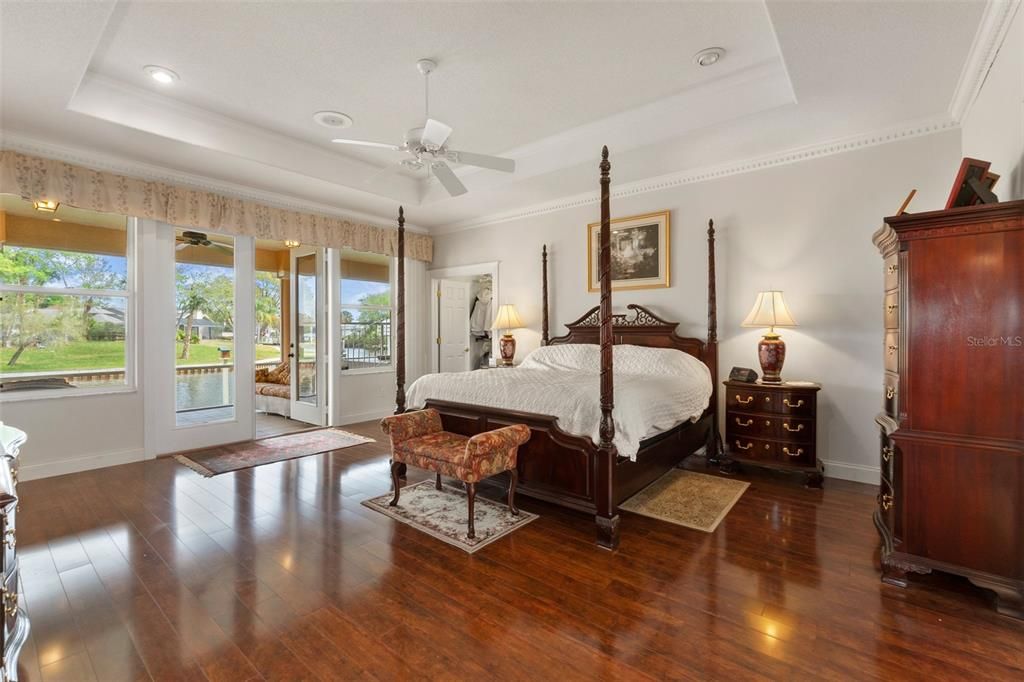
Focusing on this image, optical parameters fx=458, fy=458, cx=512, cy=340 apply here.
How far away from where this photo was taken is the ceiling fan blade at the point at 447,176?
324 cm

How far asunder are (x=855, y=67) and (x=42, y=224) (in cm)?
628

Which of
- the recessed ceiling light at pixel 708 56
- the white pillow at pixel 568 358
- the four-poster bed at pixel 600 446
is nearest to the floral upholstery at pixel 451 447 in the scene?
the four-poster bed at pixel 600 446

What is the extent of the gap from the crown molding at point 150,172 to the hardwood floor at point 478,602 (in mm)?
2884

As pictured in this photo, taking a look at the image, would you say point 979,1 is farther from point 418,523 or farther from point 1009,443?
point 418,523

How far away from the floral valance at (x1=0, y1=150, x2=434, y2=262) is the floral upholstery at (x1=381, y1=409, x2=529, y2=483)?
3.24m

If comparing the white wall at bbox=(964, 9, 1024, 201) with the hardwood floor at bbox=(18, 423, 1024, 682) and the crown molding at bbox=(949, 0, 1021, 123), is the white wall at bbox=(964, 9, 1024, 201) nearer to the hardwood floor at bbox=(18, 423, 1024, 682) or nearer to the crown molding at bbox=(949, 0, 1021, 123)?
the crown molding at bbox=(949, 0, 1021, 123)

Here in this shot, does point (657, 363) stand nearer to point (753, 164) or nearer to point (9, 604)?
point (753, 164)

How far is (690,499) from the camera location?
3359 mm

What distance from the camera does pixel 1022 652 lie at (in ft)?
5.77

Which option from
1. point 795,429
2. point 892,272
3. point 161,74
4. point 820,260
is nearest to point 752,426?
point 795,429

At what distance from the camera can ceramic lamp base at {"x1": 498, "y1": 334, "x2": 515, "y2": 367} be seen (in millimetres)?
5820

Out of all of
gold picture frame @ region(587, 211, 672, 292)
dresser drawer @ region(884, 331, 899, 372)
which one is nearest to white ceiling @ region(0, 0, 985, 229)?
gold picture frame @ region(587, 211, 672, 292)

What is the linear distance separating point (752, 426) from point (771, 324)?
0.86 meters

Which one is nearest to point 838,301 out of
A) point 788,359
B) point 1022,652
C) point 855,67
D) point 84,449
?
point 788,359
